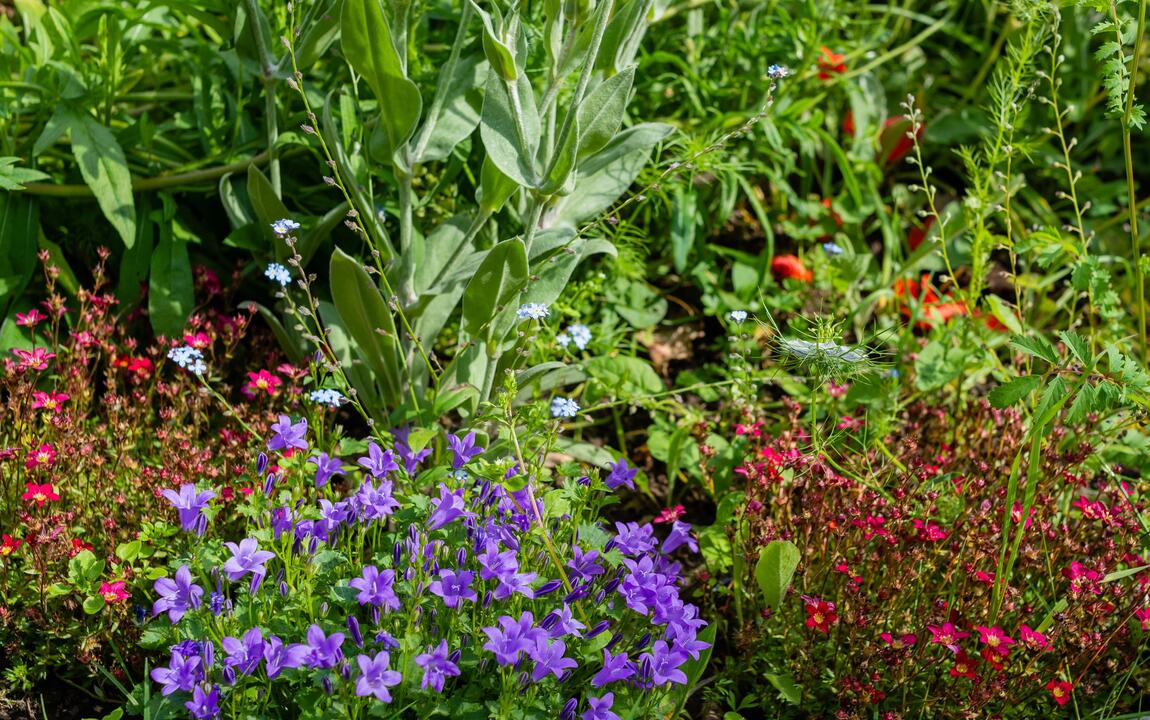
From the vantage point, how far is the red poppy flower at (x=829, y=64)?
11.8 feet

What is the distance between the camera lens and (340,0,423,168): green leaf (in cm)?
226

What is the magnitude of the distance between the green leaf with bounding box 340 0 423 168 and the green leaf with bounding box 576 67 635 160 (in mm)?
354

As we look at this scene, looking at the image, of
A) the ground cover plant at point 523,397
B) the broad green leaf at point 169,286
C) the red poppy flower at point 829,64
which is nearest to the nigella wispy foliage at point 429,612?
the ground cover plant at point 523,397

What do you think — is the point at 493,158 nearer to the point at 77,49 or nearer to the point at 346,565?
the point at 346,565

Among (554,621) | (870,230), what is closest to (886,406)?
(870,230)

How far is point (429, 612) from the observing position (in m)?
1.80

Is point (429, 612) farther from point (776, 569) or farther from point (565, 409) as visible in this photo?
point (776, 569)

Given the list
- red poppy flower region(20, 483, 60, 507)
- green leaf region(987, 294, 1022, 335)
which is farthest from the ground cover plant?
green leaf region(987, 294, 1022, 335)

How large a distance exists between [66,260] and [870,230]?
2.50 metres

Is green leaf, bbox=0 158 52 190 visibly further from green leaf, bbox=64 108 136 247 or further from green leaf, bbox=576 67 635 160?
green leaf, bbox=576 67 635 160

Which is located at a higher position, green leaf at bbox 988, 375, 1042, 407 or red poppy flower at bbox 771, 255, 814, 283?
green leaf at bbox 988, 375, 1042, 407

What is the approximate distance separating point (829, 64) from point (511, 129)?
1.68 metres

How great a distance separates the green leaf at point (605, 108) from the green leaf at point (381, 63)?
0.35 m

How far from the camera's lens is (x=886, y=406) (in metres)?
2.74
